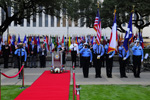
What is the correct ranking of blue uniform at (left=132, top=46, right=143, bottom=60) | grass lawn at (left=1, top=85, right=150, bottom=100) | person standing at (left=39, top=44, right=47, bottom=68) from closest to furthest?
grass lawn at (left=1, top=85, right=150, bottom=100), blue uniform at (left=132, top=46, right=143, bottom=60), person standing at (left=39, top=44, right=47, bottom=68)

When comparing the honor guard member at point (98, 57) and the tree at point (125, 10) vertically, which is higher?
the tree at point (125, 10)

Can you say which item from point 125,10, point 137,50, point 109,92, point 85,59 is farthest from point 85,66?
point 125,10

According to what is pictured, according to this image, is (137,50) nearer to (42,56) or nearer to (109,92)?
(109,92)

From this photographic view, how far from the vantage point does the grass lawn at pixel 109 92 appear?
7.58 meters

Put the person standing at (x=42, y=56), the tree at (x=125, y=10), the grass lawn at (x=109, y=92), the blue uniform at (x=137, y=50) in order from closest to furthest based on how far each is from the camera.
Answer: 1. the grass lawn at (x=109, y=92)
2. the blue uniform at (x=137, y=50)
3. the person standing at (x=42, y=56)
4. the tree at (x=125, y=10)

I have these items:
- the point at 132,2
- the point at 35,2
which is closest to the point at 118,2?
the point at 132,2

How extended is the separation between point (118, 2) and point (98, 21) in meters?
16.3

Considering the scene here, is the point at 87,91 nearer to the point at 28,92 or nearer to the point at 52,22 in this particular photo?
the point at 28,92

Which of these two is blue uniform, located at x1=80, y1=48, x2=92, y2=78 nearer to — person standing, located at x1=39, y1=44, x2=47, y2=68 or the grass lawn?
the grass lawn

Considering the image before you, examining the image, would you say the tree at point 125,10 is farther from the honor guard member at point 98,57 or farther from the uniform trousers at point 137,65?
the honor guard member at point 98,57

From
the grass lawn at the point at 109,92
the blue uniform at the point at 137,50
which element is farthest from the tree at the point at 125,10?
the grass lawn at the point at 109,92

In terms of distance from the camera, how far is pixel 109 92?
8.42 m

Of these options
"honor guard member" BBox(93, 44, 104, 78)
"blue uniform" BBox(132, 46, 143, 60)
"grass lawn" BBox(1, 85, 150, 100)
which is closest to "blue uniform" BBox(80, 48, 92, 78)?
"honor guard member" BBox(93, 44, 104, 78)

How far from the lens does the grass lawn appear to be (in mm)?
7582
